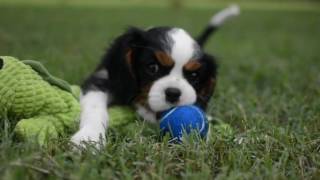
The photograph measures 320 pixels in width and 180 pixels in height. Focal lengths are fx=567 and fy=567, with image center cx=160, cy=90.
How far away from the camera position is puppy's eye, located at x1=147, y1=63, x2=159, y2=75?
363cm

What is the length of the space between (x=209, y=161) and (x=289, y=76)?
12.2 feet

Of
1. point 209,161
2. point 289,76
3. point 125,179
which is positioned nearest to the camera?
point 125,179

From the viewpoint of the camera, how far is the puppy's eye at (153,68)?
363 cm

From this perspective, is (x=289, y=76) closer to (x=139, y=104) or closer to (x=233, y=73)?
(x=233, y=73)

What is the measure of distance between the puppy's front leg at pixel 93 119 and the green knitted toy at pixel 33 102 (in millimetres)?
82

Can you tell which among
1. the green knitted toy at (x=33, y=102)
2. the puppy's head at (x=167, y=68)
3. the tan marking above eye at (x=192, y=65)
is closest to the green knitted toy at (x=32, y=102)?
the green knitted toy at (x=33, y=102)

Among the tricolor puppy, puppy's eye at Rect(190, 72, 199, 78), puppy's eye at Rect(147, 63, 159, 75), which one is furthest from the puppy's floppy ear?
puppy's eye at Rect(190, 72, 199, 78)

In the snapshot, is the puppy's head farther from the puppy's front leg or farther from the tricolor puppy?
the puppy's front leg

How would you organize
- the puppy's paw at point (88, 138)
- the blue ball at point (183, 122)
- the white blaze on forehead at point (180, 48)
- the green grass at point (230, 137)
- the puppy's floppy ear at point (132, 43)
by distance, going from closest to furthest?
the green grass at point (230, 137) → the puppy's paw at point (88, 138) → the blue ball at point (183, 122) → the white blaze on forehead at point (180, 48) → the puppy's floppy ear at point (132, 43)

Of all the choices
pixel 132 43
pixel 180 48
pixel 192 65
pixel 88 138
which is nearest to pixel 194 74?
pixel 192 65

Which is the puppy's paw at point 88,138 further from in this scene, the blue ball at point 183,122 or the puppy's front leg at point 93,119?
the blue ball at point 183,122

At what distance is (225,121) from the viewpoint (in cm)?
419

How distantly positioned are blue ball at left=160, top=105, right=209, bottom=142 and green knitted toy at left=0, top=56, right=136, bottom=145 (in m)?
0.53

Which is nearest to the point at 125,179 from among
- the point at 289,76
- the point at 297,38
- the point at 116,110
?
the point at 116,110
